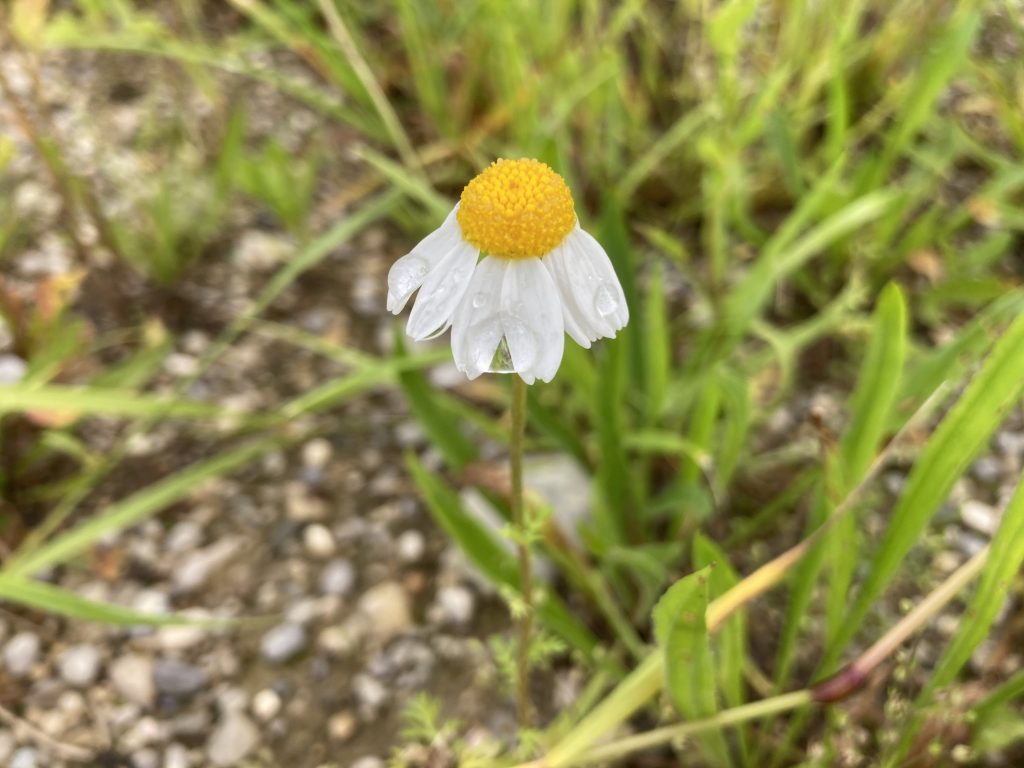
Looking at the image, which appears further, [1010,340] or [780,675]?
[780,675]

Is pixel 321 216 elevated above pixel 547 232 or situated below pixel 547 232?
below

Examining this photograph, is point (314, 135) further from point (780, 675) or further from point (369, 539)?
point (780, 675)

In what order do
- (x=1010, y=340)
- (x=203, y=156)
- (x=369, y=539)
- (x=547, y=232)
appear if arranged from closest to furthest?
(x=547, y=232)
(x=1010, y=340)
(x=369, y=539)
(x=203, y=156)

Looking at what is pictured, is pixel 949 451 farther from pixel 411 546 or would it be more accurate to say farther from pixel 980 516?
pixel 411 546

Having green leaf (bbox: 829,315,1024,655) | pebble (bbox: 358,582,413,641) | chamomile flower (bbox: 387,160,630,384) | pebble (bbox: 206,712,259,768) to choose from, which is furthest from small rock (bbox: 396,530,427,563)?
chamomile flower (bbox: 387,160,630,384)

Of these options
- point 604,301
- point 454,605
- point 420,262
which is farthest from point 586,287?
point 454,605

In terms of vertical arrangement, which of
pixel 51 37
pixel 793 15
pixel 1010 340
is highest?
pixel 51 37

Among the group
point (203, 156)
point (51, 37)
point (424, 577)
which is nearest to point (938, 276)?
point (424, 577)
